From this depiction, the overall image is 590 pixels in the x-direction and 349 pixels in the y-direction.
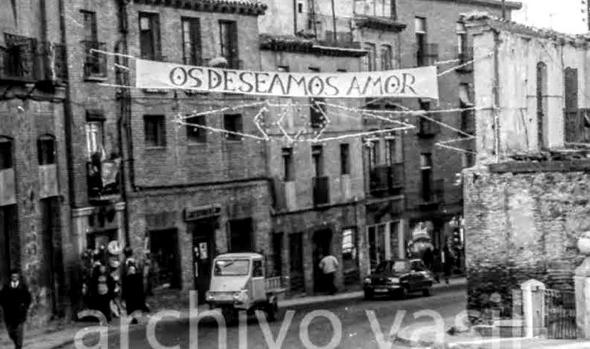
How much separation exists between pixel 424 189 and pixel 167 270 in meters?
20.4

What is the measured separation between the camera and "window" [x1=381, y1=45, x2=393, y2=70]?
5797 cm

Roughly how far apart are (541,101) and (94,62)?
13.2 m

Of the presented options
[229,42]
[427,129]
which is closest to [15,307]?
[229,42]

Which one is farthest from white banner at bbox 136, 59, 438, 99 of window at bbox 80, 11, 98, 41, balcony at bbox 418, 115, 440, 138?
balcony at bbox 418, 115, 440, 138

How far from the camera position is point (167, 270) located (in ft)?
143

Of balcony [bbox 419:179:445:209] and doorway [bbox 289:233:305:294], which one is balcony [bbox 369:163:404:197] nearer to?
balcony [bbox 419:179:445:209]

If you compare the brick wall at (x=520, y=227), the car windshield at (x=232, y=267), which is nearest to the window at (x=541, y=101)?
the brick wall at (x=520, y=227)

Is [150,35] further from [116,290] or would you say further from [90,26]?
[116,290]

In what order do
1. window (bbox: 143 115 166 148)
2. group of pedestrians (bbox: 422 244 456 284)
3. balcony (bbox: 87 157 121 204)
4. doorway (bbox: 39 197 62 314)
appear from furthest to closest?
group of pedestrians (bbox: 422 244 456 284), window (bbox: 143 115 166 148), balcony (bbox: 87 157 121 204), doorway (bbox: 39 197 62 314)

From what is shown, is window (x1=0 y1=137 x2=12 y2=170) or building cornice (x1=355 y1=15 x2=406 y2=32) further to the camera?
building cornice (x1=355 y1=15 x2=406 y2=32)

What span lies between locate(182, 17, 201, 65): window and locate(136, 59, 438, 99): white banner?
14.5 m

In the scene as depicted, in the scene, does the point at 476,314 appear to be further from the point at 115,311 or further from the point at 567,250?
the point at 115,311

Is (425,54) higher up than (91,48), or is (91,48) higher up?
(425,54)

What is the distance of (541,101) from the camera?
110 ft
